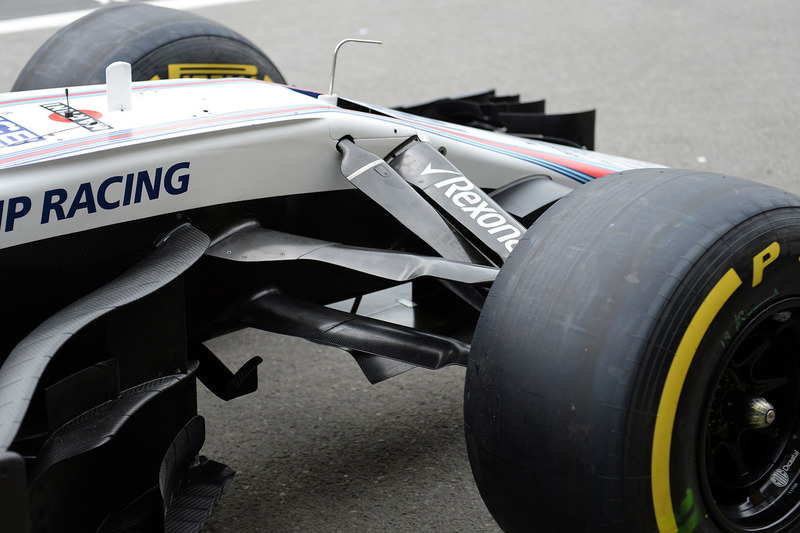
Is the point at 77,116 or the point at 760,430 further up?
the point at 77,116

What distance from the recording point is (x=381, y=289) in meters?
2.97

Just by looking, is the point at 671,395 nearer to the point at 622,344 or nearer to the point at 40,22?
the point at 622,344

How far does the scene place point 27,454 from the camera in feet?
6.93

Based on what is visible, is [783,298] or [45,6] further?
[45,6]

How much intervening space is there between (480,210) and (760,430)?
831 millimetres

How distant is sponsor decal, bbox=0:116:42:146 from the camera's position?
2182 millimetres

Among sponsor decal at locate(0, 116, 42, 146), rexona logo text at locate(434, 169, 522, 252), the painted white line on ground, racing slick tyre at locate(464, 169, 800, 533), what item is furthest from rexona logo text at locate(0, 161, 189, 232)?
the painted white line on ground

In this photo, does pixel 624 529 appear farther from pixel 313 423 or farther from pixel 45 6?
pixel 45 6

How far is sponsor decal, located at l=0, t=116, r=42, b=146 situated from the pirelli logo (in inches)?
43.7

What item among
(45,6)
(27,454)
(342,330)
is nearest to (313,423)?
(342,330)

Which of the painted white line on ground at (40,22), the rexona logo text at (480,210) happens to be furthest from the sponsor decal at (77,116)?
the painted white line on ground at (40,22)

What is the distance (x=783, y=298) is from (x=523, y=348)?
62cm

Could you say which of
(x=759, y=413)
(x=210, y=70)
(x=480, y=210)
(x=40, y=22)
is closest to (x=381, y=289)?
(x=480, y=210)

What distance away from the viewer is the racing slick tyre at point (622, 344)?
1.78m
